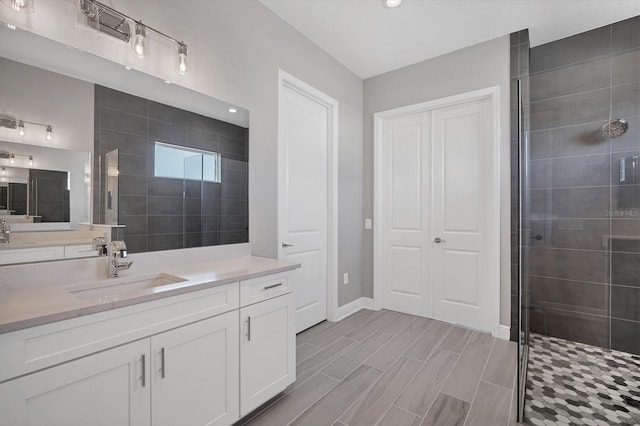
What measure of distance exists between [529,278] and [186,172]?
103 inches

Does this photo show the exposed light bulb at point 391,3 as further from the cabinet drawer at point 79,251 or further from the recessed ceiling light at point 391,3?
the cabinet drawer at point 79,251

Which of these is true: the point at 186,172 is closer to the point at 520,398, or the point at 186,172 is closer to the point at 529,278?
the point at 520,398

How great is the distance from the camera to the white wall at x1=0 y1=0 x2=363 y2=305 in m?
1.58

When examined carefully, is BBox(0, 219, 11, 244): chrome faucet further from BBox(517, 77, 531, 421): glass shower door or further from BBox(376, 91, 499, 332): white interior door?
BBox(376, 91, 499, 332): white interior door

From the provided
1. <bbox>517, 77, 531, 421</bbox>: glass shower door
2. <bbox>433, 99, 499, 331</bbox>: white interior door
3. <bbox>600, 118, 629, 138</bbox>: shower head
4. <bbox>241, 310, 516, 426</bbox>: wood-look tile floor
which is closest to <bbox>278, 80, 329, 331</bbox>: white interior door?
<bbox>241, 310, 516, 426</bbox>: wood-look tile floor

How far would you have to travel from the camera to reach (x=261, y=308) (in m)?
1.71

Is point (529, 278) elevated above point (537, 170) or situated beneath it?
situated beneath

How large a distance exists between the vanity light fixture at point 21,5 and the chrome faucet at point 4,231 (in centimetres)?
94

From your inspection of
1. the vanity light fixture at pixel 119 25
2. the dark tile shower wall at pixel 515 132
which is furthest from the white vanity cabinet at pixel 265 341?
the dark tile shower wall at pixel 515 132

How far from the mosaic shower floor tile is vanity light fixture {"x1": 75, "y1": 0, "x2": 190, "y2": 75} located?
304 centimetres

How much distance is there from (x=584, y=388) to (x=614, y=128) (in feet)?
5.22

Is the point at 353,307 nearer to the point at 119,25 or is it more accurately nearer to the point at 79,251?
the point at 79,251

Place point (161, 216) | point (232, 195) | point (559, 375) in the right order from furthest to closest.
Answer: point (232, 195) → point (559, 375) → point (161, 216)

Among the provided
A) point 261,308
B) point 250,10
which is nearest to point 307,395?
point 261,308
